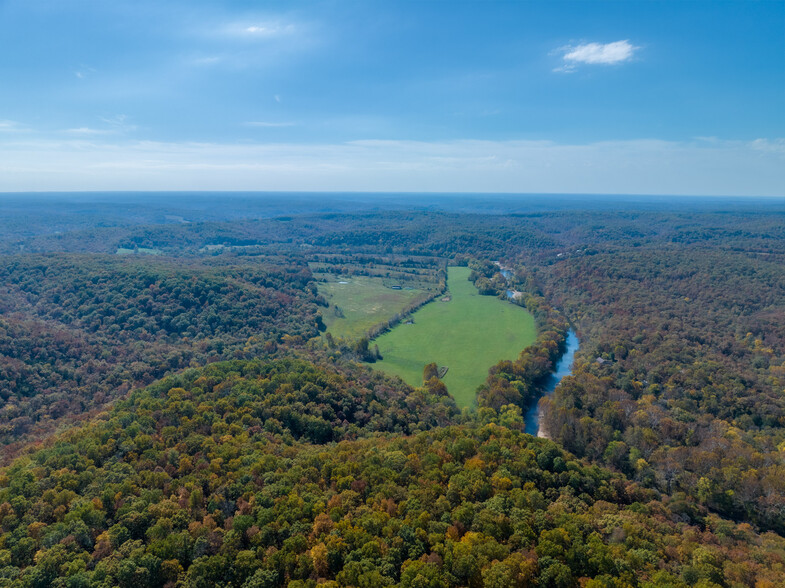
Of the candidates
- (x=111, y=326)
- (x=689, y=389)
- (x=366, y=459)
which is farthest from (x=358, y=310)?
(x=366, y=459)

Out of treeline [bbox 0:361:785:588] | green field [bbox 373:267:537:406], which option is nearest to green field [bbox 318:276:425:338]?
green field [bbox 373:267:537:406]

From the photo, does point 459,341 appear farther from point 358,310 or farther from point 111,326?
point 111,326

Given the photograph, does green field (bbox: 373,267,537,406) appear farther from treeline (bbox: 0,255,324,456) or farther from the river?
treeline (bbox: 0,255,324,456)

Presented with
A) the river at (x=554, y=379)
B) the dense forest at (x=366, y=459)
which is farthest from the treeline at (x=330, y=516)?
the river at (x=554, y=379)

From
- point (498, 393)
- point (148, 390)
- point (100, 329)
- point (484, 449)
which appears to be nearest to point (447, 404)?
point (498, 393)

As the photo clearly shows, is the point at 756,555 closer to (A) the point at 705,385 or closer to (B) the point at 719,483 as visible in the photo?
(B) the point at 719,483

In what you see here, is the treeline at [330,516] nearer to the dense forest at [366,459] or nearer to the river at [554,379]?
the dense forest at [366,459]
